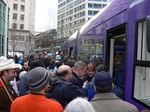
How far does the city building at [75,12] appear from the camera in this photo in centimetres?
7786

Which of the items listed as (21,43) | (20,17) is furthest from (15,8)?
(21,43)

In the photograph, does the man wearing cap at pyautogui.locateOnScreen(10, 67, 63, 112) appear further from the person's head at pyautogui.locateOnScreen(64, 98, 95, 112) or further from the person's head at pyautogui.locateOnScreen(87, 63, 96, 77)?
the person's head at pyautogui.locateOnScreen(87, 63, 96, 77)

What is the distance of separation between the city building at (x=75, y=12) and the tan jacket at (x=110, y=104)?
6665 cm

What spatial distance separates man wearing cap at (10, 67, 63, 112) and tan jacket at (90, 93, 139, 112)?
0.46 meters

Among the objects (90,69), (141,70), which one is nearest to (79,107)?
(141,70)

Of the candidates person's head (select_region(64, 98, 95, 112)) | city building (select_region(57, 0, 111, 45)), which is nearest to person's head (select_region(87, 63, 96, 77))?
person's head (select_region(64, 98, 95, 112))

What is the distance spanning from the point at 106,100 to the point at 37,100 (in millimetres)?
829

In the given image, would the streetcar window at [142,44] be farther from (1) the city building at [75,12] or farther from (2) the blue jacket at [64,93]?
(1) the city building at [75,12]

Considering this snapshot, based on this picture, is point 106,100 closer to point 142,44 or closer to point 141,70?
point 141,70

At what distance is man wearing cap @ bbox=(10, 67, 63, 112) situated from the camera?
2.04 metres

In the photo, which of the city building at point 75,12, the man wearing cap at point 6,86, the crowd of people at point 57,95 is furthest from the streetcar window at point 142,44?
the city building at point 75,12

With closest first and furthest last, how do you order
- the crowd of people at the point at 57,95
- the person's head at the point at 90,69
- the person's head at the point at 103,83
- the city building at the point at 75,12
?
the crowd of people at the point at 57,95
the person's head at the point at 103,83
the person's head at the point at 90,69
the city building at the point at 75,12

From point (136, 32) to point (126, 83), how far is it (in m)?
0.93

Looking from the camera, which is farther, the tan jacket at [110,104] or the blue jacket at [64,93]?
the blue jacket at [64,93]
